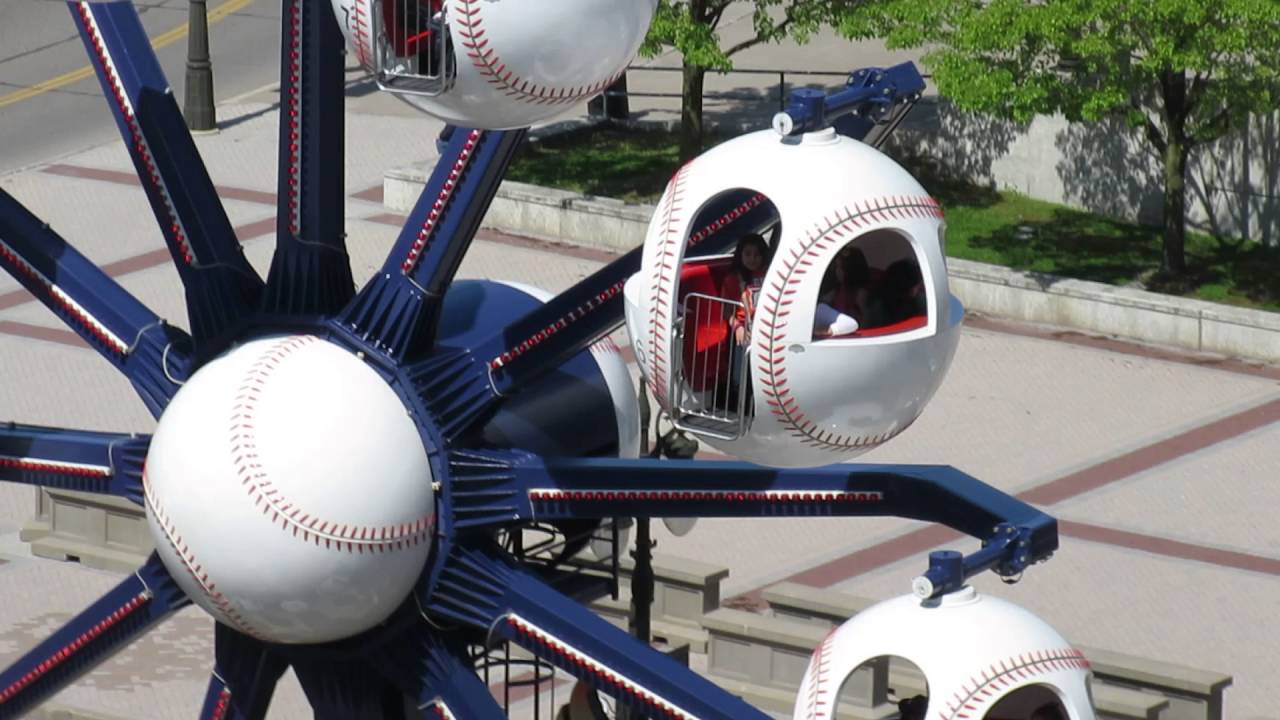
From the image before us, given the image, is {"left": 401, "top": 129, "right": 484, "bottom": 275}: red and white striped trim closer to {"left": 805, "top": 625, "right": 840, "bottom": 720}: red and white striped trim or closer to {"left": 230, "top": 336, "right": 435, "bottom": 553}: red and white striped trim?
{"left": 230, "top": 336, "right": 435, "bottom": 553}: red and white striped trim

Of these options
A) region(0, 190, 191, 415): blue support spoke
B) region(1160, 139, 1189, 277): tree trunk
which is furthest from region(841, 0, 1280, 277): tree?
region(0, 190, 191, 415): blue support spoke

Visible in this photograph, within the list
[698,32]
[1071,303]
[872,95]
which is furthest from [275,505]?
[698,32]

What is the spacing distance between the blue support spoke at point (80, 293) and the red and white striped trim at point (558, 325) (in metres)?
2.04

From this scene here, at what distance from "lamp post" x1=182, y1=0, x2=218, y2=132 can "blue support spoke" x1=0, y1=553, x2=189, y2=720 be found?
22.4m

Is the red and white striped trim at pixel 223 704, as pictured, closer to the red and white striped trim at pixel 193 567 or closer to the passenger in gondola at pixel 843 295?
the red and white striped trim at pixel 193 567

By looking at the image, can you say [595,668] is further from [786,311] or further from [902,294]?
[902,294]

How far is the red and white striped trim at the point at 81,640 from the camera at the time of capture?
15.5 m

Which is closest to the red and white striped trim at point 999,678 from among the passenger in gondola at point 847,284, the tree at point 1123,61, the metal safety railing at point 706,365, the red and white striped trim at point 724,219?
the passenger in gondola at point 847,284

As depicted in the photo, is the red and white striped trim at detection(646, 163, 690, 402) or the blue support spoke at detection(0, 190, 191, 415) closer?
the red and white striped trim at detection(646, 163, 690, 402)

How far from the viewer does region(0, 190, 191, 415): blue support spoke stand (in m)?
15.8

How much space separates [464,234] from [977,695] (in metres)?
4.73

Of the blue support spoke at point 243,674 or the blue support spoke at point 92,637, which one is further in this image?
the blue support spoke at point 92,637

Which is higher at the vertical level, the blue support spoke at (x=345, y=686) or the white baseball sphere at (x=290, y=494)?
the white baseball sphere at (x=290, y=494)

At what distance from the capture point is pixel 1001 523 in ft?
41.5
